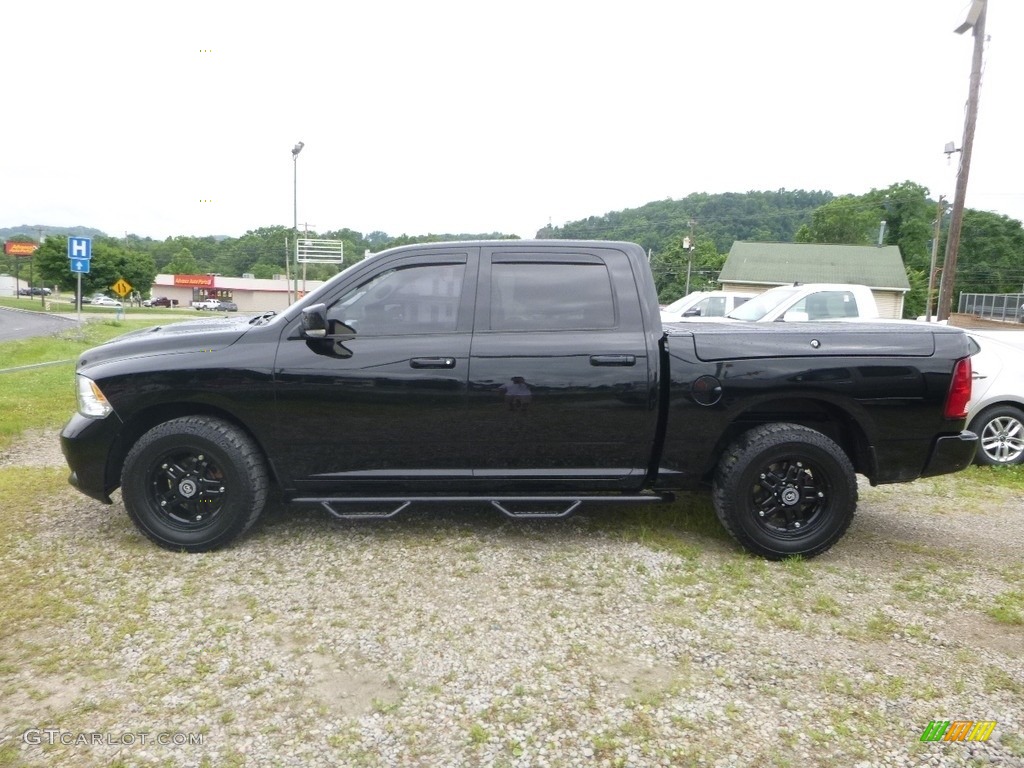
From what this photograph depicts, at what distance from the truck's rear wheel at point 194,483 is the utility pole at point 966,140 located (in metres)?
15.9

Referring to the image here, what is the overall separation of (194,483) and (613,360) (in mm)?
2593

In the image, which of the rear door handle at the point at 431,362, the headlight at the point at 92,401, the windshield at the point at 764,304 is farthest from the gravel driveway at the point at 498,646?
the windshield at the point at 764,304

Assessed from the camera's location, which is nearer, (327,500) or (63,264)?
(327,500)

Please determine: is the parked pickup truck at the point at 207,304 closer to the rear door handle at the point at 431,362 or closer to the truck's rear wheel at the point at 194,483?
the truck's rear wheel at the point at 194,483

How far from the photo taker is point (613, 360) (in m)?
4.09

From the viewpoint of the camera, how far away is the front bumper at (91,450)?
4.13 meters

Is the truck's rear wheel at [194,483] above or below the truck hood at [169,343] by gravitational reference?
below

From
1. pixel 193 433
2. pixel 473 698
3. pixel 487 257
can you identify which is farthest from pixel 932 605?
pixel 193 433

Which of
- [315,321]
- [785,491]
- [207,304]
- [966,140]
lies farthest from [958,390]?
[207,304]

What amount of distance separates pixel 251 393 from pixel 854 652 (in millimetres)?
3425

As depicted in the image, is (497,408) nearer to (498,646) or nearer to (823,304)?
(498,646)

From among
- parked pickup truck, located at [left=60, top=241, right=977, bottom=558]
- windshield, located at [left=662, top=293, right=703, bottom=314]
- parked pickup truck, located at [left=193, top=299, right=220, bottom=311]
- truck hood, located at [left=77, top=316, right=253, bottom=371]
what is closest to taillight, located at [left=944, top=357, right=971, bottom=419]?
parked pickup truck, located at [left=60, top=241, right=977, bottom=558]

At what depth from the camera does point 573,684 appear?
2.89 m

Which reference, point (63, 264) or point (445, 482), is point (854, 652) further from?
point (63, 264)
